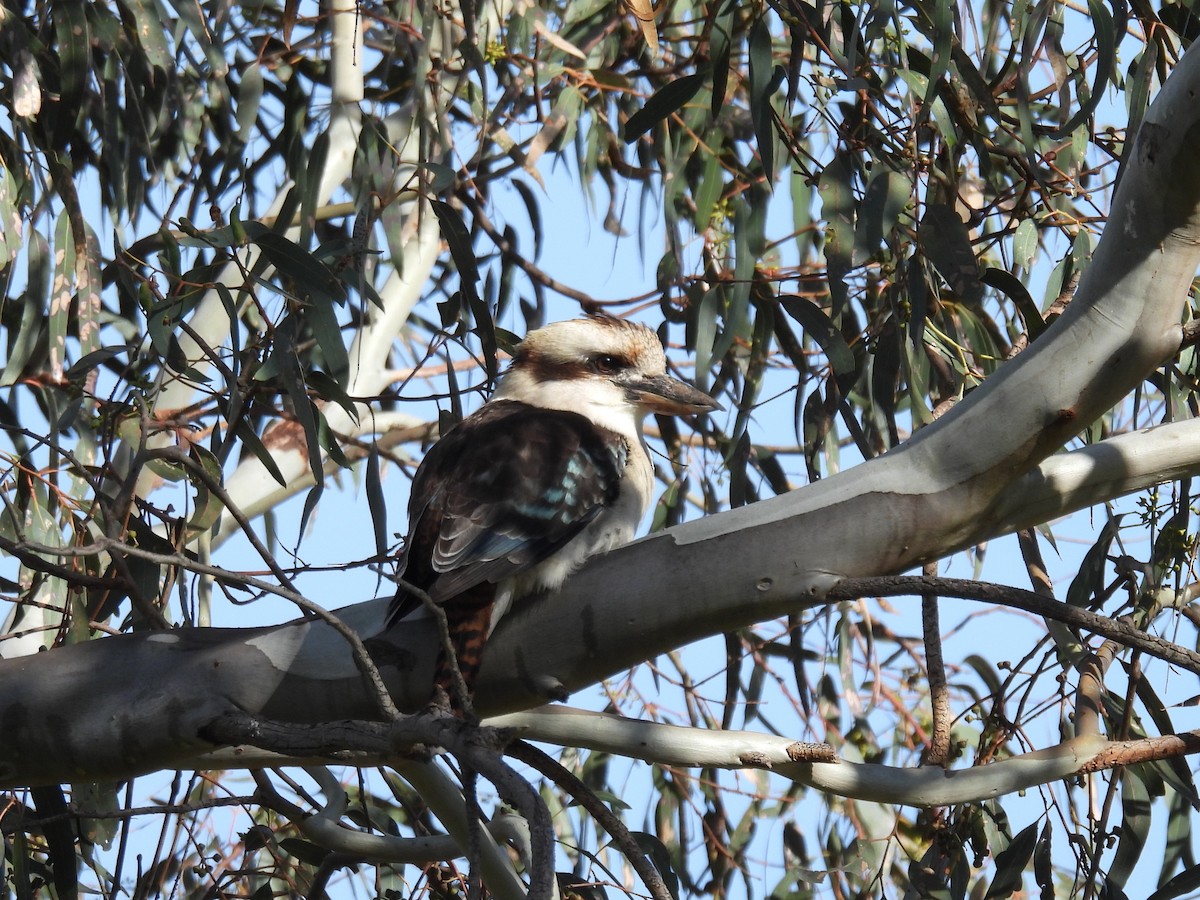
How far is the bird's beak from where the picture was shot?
254cm

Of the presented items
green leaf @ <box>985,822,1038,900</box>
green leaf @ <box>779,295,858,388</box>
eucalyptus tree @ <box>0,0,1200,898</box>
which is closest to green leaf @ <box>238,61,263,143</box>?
eucalyptus tree @ <box>0,0,1200,898</box>

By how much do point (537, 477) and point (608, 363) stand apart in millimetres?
594

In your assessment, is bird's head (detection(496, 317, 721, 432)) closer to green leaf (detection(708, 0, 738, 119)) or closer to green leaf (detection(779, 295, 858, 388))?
green leaf (detection(779, 295, 858, 388))

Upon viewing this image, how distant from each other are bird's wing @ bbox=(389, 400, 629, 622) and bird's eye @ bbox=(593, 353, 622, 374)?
0.30 meters

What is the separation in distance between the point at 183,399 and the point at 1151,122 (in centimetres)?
243

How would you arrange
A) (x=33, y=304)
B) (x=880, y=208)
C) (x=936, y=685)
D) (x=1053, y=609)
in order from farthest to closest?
1. (x=33, y=304)
2. (x=880, y=208)
3. (x=936, y=685)
4. (x=1053, y=609)

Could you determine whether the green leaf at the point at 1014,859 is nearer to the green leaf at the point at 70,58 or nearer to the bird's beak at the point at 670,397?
the bird's beak at the point at 670,397

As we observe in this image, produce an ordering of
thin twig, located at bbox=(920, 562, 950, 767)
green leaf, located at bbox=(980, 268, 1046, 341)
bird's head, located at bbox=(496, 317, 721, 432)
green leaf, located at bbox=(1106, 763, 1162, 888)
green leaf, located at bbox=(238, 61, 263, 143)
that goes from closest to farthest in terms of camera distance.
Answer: thin twig, located at bbox=(920, 562, 950, 767) < green leaf, located at bbox=(980, 268, 1046, 341) < green leaf, located at bbox=(1106, 763, 1162, 888) < bird's head, located at bbox=(496, 317, 721, 432) < green leaf, located at bbox=(238, 61, 263, 143)

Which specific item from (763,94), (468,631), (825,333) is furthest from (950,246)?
(468,631)

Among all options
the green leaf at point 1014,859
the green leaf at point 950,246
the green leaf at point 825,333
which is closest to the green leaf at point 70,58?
the green leaf at point 825,333

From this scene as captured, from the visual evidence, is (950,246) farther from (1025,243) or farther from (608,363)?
(608,363)

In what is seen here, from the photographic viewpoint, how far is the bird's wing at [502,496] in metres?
1.85

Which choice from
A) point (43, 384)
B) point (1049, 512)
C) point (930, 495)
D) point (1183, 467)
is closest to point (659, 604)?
point (930, 495)

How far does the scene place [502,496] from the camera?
2020 mm
